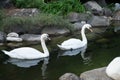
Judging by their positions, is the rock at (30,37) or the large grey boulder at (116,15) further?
the large grey boulder at (116,15)

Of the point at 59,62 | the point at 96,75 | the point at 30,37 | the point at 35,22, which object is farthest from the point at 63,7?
the point at 96,75

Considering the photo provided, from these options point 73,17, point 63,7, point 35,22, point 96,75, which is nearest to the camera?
point 96,75

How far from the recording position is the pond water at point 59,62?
10641 millimetres

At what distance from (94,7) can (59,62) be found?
29.1 feet

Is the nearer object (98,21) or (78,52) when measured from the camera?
(78,52)

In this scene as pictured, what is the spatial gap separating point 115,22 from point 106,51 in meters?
6.70

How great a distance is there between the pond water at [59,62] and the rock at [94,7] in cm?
501

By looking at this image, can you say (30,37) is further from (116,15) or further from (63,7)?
(116,15)

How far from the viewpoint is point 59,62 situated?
11.9m

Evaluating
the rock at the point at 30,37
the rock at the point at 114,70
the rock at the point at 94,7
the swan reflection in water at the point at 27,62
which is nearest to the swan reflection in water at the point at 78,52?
the swan reflection in water at the point at 27,62

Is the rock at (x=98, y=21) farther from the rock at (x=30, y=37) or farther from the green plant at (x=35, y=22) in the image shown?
the rock at (x=30, y=37)

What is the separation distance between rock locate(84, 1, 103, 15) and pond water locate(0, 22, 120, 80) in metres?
5.01

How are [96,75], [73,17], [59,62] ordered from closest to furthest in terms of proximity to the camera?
[96,75] → [59,62] → [73,17]

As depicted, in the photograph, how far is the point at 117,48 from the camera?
13633mm
